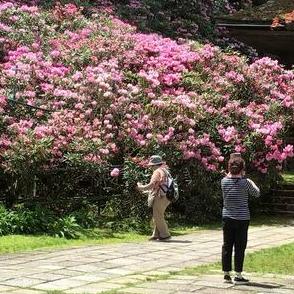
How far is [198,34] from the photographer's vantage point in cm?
2205

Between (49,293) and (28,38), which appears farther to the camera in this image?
(28,38)

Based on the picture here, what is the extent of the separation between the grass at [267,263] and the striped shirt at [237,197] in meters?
0.99

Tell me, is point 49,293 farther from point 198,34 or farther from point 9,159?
point 198,34

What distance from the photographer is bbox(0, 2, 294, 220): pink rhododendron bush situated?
1259 centimetres

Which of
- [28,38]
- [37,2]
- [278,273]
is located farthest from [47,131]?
[37,2]

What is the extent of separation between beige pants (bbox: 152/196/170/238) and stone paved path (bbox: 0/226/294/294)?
29cm

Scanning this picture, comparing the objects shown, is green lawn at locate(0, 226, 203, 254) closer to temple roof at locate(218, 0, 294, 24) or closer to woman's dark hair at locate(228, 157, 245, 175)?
woman's dark hair at locate(228, 157, 245, 175)

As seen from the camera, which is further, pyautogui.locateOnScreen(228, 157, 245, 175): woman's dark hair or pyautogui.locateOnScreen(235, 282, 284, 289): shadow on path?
pyautogui.locateOnScreen(228, 157, 245, 175): woman's dark hair

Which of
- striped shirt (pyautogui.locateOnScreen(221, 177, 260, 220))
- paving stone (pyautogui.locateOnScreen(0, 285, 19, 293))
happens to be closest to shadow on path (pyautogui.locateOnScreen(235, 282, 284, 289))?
striped shirt (pyautogui.locateOnScreen(221, 177, 260, 220))

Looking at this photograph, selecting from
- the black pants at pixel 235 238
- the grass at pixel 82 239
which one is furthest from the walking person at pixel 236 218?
the grass at pixel 82 239

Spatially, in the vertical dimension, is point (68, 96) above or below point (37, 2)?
below

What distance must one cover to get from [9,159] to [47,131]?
101 cm

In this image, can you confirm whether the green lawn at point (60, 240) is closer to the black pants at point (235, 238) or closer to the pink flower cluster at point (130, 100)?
the pink flower cluster at point (130, 100)

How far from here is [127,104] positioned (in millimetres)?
13891
